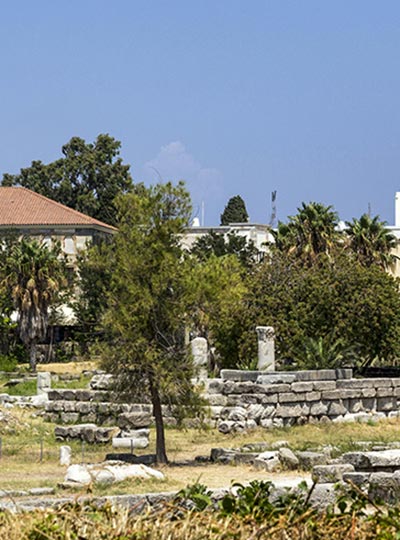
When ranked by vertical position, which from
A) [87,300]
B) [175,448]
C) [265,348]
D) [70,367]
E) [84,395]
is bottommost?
[175,448]

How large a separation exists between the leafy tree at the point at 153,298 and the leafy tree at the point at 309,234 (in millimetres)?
35891

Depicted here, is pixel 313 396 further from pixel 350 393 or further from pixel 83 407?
pixel 83 407

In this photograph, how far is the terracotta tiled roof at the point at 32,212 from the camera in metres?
78.3

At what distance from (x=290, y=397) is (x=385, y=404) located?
3337mm

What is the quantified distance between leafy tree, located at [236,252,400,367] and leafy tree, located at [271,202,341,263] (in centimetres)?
1825

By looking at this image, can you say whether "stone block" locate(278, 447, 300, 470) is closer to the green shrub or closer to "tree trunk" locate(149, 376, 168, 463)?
"tree trunk" locate(149, 376, 168, 463)

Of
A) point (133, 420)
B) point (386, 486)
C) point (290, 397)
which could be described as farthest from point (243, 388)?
point (386, 486)

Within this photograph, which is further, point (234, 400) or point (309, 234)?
point (309, 234)

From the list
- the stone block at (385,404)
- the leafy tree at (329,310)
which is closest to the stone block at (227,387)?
the stone block at (385,404)

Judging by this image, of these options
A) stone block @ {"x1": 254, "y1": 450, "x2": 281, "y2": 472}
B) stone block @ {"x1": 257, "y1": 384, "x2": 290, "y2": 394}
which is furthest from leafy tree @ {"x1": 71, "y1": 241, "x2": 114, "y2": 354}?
stone block @ {"x1": 254, "y1": 450, "x2": 281, "y2": 472}

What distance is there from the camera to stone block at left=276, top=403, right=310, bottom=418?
31.1m

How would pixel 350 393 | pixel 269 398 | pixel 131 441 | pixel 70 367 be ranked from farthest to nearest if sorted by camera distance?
pixel 70 367 < pixel 350 393 < pixel 269 398 < pixel 131 441

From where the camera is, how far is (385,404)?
33.2 metres

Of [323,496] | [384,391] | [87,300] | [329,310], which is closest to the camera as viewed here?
[323,496]
